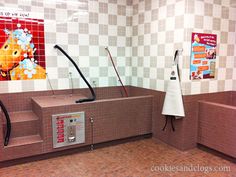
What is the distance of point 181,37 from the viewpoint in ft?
10.9

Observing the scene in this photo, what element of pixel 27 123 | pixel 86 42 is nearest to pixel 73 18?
pixel 86 42

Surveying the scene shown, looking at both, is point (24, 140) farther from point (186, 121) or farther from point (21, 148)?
point (186, 121)

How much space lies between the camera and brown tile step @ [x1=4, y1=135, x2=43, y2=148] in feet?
9.58

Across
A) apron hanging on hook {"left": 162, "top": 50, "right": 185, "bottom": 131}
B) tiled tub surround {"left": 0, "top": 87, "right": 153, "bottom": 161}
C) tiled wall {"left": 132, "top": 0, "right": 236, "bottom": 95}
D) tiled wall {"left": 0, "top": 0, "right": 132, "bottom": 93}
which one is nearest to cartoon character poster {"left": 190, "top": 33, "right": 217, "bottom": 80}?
tiled wall {"left": 132, "top": 0, "right": 236, "bottom": 95}

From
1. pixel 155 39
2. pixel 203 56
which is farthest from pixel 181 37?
pixel 155 39

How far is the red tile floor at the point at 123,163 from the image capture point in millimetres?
2754

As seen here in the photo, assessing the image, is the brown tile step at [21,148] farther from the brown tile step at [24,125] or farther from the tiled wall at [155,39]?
the tiled wall at [155,39]

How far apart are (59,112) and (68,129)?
0.28 m

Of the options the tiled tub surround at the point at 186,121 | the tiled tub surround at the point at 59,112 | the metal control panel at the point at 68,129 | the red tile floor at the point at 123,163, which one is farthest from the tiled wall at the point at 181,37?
the metal control panel at the point at 68,129

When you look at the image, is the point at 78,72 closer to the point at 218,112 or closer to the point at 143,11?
the point at 143,11

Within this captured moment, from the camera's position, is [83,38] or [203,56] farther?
[83,38]

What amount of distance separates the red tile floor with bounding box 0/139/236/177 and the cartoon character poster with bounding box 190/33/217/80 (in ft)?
4.00

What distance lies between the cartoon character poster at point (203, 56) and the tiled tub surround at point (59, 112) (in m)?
0.95

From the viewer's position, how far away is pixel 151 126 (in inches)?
157
